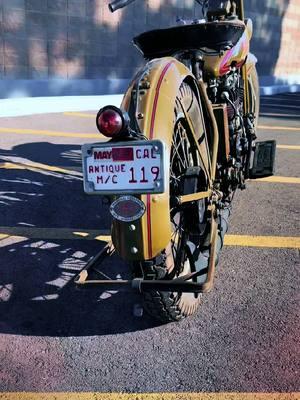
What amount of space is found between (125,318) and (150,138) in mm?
1192

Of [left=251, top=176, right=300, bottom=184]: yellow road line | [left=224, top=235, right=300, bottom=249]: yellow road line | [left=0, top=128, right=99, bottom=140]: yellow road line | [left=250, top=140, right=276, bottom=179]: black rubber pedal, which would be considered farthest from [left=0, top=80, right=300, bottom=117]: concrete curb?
[left=224, top=235, right=300, bottom=249]: yellow road line

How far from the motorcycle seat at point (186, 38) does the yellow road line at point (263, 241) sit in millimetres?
1549

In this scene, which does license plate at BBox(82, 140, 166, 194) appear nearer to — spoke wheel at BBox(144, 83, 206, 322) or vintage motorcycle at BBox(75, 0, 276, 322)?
vintage motorcycle at BBox(75, 0, 276, 322)

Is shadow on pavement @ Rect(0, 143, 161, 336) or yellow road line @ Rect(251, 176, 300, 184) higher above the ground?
yellow road line @ Rect(251, 176, 300, 184)

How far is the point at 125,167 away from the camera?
2.13 m

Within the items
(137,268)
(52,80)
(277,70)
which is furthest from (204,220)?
(277,70)

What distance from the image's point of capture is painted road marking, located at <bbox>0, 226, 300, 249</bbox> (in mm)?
3836

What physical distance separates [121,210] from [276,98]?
1346 centimetres

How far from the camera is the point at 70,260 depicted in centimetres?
352

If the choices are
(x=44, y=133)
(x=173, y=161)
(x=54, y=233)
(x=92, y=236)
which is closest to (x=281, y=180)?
(x=92, y=236)

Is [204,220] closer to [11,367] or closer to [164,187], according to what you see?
[164,187]

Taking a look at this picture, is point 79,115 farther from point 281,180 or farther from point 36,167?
point 281,180

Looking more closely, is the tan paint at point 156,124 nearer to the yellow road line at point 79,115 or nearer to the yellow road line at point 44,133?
the yellow road line at point 44,133

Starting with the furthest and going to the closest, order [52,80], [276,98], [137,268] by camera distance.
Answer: [276,98] → [52,80] → [137,268]
